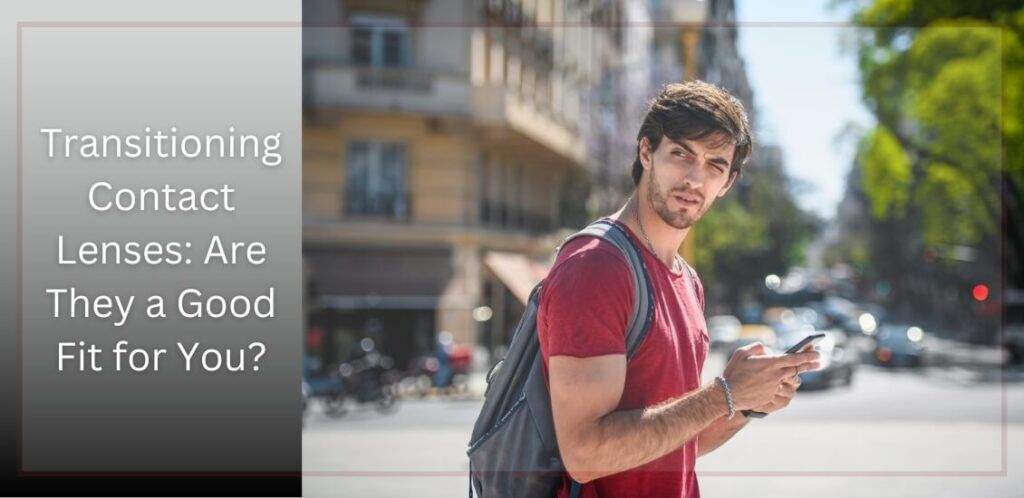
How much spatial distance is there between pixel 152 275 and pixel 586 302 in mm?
6613

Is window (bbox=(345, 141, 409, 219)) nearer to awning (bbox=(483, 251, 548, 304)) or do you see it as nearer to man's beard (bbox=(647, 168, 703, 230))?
awning (bbox=(483, 251, 548, 304))

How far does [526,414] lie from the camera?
6.26ft

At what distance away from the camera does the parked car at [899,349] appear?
108 feet

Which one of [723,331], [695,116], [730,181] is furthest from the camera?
[723,331]

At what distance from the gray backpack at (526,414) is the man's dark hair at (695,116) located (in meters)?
0.19

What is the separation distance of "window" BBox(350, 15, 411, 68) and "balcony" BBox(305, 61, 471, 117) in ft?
1.19

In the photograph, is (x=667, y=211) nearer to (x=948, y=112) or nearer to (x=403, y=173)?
(x=403, y=173)

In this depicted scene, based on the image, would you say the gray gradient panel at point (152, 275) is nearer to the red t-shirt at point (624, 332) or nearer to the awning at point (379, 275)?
the red t-shirt at point (624, 332)

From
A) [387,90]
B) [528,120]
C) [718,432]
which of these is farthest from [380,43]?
[718,432]

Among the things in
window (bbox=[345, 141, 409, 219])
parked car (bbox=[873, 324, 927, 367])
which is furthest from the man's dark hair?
parked car (bbox=[873, 324, 927, 367])

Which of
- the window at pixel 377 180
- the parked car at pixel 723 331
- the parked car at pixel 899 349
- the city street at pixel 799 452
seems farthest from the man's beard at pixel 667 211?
the parked car at pixel 723 331

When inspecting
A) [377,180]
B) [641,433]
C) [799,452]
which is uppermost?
[377,180]

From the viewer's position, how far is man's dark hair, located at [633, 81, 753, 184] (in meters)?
1.99

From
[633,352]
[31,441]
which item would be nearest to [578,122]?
[31,441]
